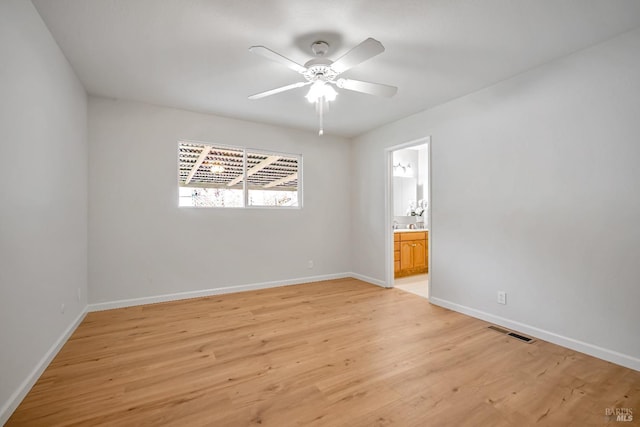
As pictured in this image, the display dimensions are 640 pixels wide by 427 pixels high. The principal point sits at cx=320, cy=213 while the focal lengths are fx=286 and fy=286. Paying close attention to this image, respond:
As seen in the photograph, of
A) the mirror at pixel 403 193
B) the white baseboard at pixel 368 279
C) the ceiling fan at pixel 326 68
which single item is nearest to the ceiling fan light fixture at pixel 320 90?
the ceiling fan at pixel 326 68

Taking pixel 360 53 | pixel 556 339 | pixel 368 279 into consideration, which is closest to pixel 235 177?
pixel 368 279

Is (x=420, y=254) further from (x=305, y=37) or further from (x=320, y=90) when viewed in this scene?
(x=305, y=37)

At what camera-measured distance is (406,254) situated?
5262mm

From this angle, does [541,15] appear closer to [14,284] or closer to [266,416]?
[266,416]

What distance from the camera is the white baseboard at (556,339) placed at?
222cm

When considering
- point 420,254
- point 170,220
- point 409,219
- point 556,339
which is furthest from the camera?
point 409,219

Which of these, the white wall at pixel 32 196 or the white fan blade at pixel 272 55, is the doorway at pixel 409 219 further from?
the white wall at pixel 32 196

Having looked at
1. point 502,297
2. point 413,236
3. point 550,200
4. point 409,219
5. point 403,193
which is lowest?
point 502,297

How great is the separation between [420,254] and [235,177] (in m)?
3.67

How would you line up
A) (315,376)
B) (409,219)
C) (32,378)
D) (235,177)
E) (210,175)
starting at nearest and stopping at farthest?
(32,378) < (315,376) < (210,175) < (235,177) < (409,219)

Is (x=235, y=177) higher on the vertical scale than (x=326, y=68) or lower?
lower

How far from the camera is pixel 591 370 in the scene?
7.10ft

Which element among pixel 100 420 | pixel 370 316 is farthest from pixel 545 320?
pixel 100 420

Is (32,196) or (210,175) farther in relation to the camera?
(210,175)
